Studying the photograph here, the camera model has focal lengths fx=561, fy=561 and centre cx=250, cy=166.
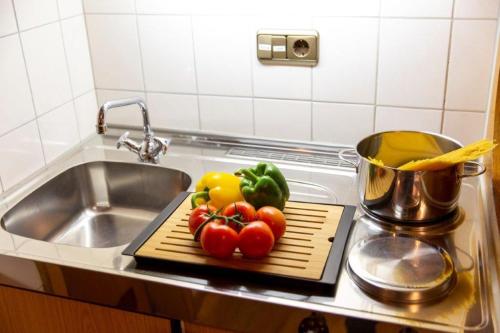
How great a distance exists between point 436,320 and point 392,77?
64cm

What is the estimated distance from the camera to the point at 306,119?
4.79ft

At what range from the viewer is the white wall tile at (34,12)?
134 centimetres

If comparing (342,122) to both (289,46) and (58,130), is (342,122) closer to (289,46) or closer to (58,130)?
(289,46)

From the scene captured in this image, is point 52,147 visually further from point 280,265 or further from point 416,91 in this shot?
point 416,91

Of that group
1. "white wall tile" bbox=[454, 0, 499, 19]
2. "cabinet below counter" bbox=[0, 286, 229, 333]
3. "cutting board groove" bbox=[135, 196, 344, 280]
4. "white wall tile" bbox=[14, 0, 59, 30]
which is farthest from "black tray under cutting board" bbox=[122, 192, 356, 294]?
"white wall tile" bbox=[14, 0, 59, 30]

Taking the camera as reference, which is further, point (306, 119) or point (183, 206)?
point (306, 119)

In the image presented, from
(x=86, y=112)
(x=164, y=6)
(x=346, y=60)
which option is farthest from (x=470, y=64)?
(x=86, y=112)

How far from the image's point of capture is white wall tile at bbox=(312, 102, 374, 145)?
4.61ft

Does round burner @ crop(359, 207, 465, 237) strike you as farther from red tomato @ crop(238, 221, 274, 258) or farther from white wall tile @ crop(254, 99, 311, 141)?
white wall tile @ crop(254, 99, 311, 141)

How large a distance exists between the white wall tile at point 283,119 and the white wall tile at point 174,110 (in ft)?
0.60

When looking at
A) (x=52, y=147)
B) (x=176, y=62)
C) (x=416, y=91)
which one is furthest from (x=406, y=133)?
(x=52, y=147)

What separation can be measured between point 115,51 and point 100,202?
424 millimetres

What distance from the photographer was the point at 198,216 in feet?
3.47

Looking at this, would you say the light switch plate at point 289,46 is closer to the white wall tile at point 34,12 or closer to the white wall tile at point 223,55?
the white wall tile at point 223,55
